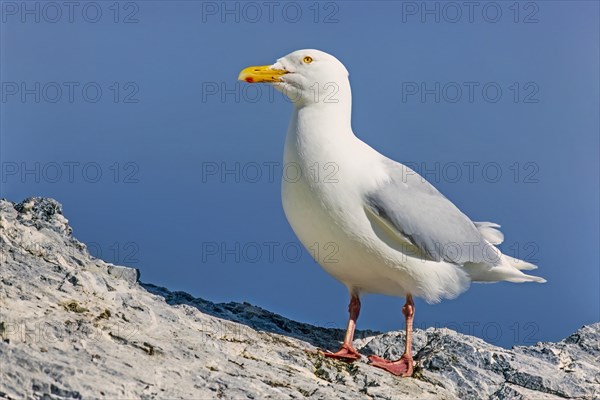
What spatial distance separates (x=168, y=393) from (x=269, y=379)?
1.29 meters

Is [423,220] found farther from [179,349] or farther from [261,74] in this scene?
[179,349]

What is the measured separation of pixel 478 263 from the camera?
11945mm

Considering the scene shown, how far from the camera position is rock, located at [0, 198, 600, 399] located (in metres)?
8.44

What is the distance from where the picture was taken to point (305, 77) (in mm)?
11344

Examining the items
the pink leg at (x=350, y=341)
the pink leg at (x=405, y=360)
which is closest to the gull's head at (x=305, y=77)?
the pink leg at (x=350, y=341)

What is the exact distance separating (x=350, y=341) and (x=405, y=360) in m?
0.77

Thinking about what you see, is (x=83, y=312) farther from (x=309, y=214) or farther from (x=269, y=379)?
(x=309, y=214)

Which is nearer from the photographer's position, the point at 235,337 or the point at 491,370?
the point at 235,337

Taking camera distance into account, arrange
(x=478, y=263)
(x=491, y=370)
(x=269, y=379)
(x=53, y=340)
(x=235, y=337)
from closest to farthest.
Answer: (x=53, y=340), (x=269, y=379), (x=235, y=337), (x=491, y=370), (x=478, y=263)

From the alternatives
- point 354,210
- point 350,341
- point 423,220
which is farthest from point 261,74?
point 350,341

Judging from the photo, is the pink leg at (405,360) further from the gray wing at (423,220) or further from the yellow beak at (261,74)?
the yellow beak at (261,74)

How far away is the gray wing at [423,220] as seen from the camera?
10.8 meters

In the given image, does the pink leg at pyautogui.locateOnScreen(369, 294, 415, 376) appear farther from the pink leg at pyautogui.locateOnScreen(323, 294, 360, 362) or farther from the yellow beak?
the yellow beak

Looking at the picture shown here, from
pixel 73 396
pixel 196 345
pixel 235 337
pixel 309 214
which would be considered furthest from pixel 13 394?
pixel 309 214
